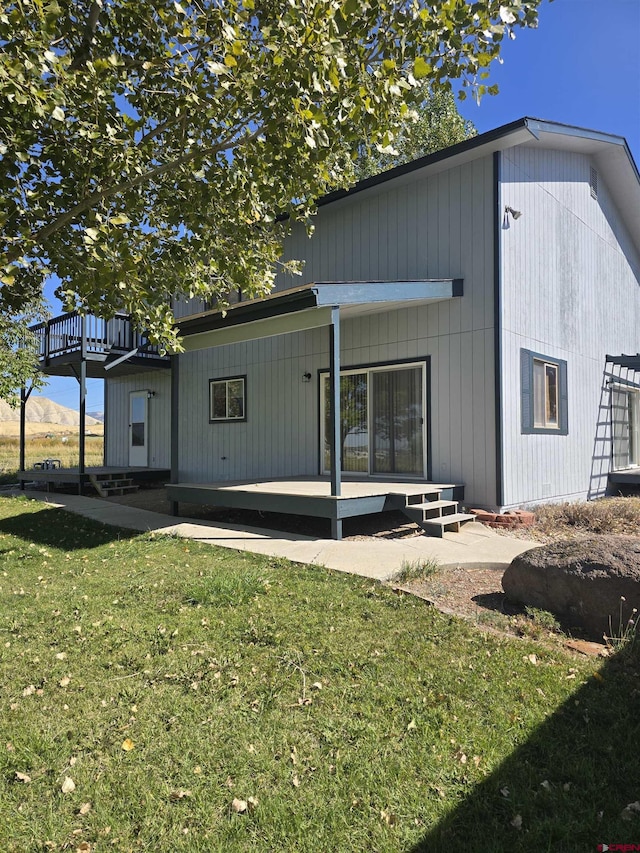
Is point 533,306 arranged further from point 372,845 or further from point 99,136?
point 372,845

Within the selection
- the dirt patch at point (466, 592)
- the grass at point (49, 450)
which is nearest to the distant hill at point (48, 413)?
the grass at point (49, 450)

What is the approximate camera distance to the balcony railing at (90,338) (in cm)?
1324

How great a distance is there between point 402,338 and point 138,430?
972 cm

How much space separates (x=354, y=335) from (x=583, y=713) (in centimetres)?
805

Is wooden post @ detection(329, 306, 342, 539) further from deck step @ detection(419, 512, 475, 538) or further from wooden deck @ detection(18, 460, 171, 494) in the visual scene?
wooden deck @ detection(18, 460, 171, 494)

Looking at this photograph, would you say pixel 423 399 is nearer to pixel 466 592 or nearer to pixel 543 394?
pixel 543 394

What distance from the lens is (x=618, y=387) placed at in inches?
545

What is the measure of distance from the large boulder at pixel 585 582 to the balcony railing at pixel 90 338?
10330 mm

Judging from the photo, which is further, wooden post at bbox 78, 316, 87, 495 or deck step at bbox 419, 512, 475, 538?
wooden post at bbox 78, 316, 87, 495

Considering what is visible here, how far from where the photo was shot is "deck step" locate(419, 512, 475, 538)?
726cm

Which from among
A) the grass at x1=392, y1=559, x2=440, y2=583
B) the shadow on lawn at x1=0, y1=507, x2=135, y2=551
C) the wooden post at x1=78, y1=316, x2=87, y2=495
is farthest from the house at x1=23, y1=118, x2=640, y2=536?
the grass at x1=392, y1=559, x2=440, y2=583

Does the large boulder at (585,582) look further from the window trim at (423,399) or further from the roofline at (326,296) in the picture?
the window trim at (423,399)

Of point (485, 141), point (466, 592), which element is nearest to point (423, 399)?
point (485, 141)

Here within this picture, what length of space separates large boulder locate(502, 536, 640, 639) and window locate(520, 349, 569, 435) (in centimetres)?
476
